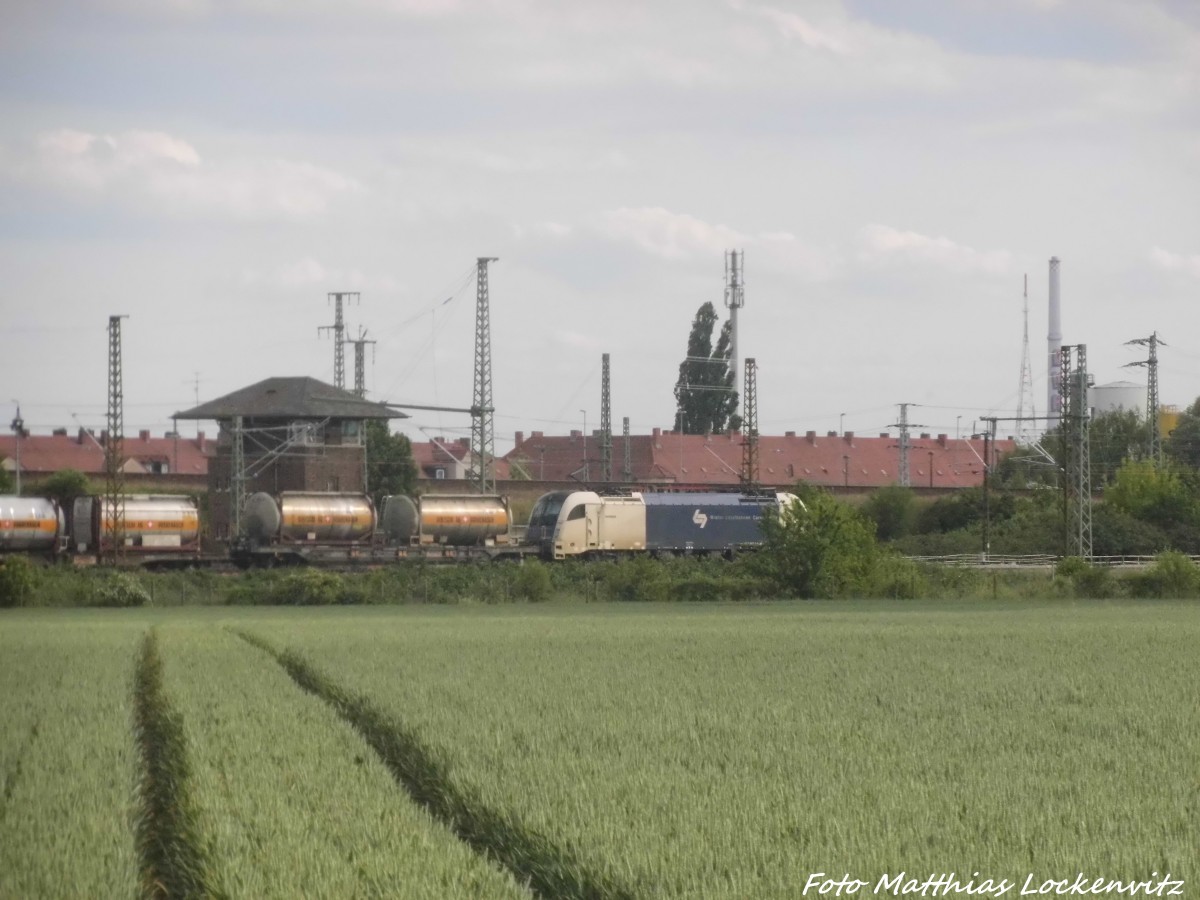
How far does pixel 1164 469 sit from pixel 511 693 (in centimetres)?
7282

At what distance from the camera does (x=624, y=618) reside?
45.2 m

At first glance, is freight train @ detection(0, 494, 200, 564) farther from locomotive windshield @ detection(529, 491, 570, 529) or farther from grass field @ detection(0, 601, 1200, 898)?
grass field @ detection(0, 601, 1200, 898)

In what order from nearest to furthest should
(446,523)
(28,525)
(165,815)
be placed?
(165,815)
(28,525)
(446,523)

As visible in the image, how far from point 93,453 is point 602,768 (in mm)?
112432

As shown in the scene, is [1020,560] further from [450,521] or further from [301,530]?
[301,530]

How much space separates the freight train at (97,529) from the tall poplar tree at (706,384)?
49015 mm

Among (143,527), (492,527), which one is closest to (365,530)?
(492,527)

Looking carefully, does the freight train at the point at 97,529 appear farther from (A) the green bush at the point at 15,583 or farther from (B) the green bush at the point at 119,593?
(A) the green bush at the point at 15,583

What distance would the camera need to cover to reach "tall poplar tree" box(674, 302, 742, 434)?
11231cm

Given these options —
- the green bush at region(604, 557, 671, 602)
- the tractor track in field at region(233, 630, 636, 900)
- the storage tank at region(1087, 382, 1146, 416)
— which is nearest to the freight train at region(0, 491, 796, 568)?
the green bush at region(604, 557, 671, 602)

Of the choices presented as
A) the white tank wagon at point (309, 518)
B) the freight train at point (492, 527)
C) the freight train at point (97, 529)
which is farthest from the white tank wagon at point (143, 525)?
the white tank wagon at point (309, 518)

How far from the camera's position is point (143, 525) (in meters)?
68.5

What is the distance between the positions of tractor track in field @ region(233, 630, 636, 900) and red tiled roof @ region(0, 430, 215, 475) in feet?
295

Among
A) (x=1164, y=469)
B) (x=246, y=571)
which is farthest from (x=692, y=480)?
(x=246, y=571)
